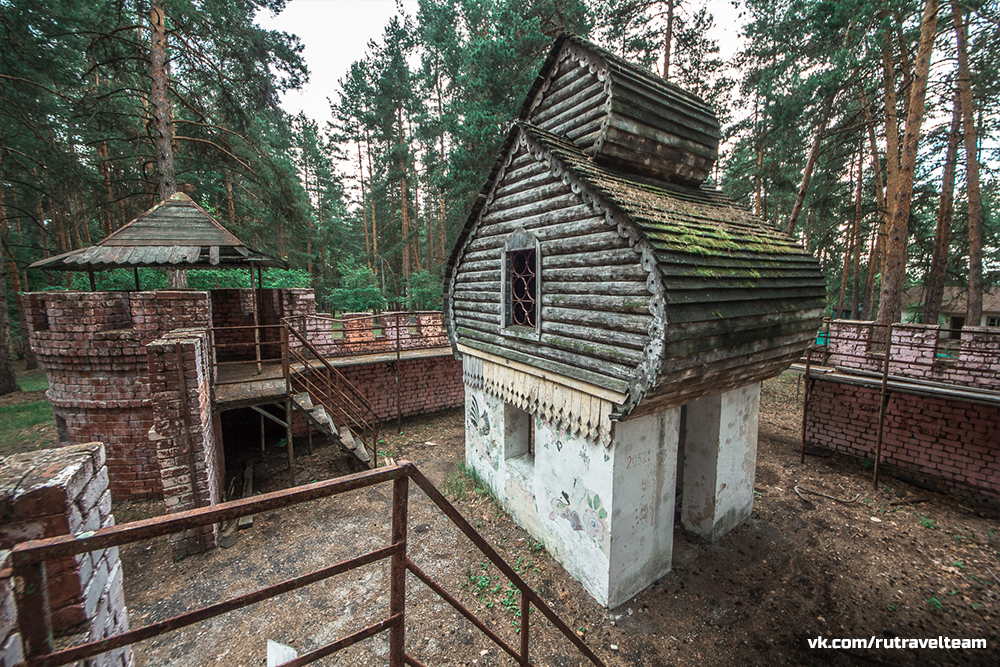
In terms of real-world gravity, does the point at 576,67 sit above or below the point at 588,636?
above

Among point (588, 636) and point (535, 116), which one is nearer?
point (588, 636)

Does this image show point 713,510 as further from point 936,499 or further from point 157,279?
point 157,279

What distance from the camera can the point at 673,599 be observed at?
5121 millimetres

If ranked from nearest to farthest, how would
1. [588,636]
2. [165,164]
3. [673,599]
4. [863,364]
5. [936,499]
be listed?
[588,636] → [673,599] → [936,499] → [863,364] → [165,164]

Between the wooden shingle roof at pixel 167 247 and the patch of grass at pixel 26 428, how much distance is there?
4.48 m

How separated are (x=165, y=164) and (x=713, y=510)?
14276 mm

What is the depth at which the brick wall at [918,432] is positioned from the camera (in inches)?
262

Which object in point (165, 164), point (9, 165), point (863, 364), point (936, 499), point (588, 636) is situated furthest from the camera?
point (9, 165)

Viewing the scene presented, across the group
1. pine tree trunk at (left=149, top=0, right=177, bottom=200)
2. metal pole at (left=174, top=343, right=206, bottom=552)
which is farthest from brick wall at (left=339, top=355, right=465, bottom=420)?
pine tree trunk at (left=149, top=0, right=177, bottom=200)

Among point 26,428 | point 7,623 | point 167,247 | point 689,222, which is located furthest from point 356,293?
point 7,623

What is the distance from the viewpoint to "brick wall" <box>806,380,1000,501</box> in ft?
21.8

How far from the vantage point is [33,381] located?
1452cm

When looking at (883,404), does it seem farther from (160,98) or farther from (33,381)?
(33,381)

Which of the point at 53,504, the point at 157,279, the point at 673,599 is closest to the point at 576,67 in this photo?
the point at 53,504
